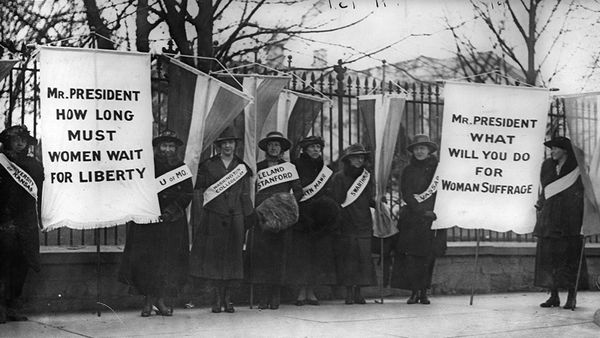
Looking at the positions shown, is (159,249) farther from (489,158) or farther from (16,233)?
(489,158)

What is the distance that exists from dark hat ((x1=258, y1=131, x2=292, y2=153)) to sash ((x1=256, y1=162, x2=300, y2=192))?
0.81ft

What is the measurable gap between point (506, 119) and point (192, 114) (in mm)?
3723

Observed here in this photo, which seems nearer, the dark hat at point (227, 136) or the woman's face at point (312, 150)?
the dark hat at point (227, 136)

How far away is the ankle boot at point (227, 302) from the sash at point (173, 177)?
1.38 m

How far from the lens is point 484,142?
9.62 m

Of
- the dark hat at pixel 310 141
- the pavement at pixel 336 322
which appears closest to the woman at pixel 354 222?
the pavement at pixel 336 322

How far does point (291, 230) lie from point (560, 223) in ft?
10.7

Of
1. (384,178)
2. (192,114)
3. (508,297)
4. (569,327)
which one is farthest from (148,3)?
(569,327)

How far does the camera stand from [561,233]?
388 inches

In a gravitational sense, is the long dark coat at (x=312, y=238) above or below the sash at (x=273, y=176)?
below

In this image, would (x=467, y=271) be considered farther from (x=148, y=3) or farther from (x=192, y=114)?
(x=148, y=3)

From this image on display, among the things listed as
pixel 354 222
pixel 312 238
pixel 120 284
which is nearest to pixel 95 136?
pixel 120 284

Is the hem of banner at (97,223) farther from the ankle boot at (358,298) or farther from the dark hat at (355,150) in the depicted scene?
the ankle boot at (358,298)

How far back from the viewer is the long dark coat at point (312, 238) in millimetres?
9680
